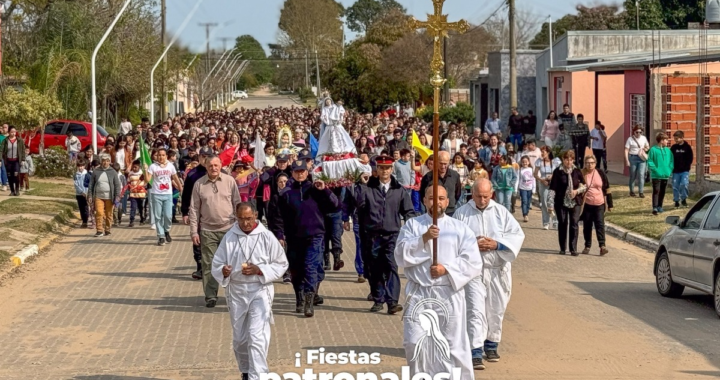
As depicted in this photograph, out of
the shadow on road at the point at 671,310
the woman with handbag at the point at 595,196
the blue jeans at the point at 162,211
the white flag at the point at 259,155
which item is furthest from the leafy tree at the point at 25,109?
the shadow on road at the point at 671,310

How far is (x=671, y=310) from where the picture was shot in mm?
13758

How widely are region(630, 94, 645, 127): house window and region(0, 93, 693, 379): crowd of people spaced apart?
7.17 m

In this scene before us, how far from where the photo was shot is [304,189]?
44.5 ft

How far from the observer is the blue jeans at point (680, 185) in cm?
2384

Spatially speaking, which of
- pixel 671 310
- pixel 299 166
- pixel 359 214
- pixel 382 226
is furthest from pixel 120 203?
pixel 671 310

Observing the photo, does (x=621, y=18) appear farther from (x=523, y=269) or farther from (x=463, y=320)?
(x=463, y=320)

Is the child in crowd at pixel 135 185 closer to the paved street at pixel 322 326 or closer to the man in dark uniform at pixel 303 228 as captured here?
the paved street at pixel 322 326

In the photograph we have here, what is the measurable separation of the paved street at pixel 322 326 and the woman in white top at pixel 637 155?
8.19 meters

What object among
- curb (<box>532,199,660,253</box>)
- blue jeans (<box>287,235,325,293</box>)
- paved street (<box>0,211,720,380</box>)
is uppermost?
blue jeans (<box>287,235,325,293</box>)

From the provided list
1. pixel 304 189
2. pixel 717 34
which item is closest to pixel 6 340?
pixel 304 189

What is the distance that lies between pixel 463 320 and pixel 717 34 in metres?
37.6

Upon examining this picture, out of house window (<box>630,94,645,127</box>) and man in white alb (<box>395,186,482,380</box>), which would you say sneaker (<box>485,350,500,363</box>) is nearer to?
man in white alb (<box>395,186,482,380</box>)

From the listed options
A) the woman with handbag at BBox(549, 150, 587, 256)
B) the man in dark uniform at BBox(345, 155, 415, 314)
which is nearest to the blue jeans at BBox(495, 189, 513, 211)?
the woman with handbag at BBox(549, 150, 587, 256)

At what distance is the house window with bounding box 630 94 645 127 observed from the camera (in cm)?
3341
